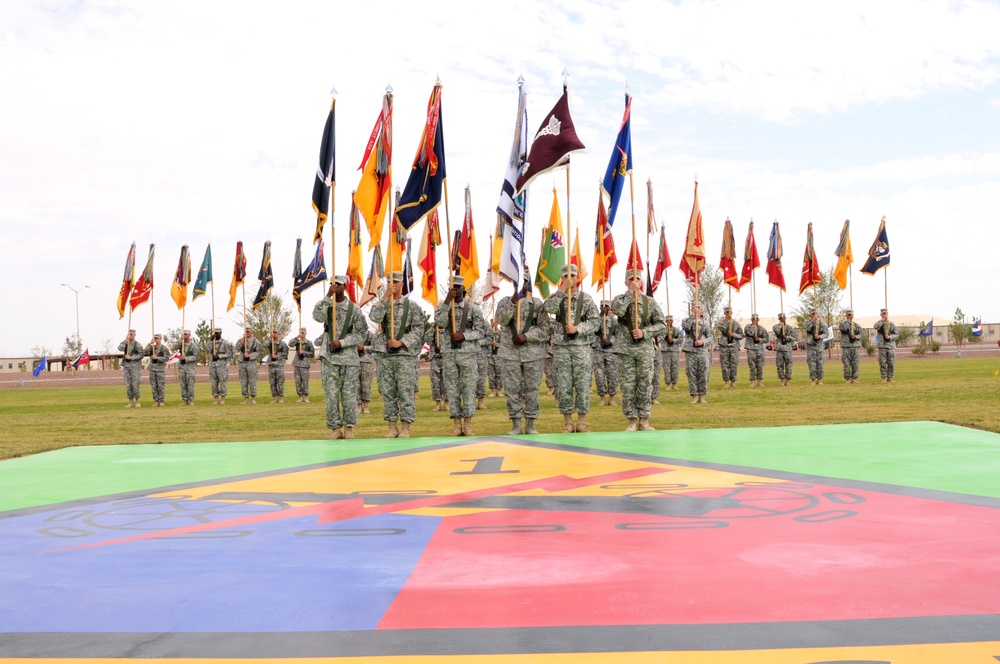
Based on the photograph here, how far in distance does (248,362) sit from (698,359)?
43.5ft

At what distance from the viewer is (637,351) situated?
1159 centimetres

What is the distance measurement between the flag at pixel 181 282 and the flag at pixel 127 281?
1.19 metres

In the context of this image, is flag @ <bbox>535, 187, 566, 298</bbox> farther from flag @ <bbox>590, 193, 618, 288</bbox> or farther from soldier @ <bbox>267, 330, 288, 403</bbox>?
soldier @ <bbox>267, 330, 288, 403</bbox>

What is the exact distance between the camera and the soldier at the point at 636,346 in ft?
37.9

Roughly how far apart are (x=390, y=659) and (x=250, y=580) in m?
1.36

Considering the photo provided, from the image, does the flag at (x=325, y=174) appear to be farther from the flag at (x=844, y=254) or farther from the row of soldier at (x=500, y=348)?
the flag at (x=844, y=254)

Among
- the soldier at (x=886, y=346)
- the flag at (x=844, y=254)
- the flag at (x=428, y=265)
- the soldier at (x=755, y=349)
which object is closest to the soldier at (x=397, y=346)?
the flag at (x=428, y=265)

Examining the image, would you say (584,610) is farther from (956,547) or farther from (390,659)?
(956,547)

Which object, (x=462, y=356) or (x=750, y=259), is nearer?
(x=462, y=356)

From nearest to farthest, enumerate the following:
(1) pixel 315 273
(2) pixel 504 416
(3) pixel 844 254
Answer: (2) pixel 504 416
(1) pixel 315 273
(3) pixel 844 254

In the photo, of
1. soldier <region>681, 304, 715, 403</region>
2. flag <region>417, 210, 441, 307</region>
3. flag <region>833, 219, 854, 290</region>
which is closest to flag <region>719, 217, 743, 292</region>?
flag <region>833, 219, 854, 290</region>

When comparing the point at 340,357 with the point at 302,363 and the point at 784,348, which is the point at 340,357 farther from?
the point at 784,348

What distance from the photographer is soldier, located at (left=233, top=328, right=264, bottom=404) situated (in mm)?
25078

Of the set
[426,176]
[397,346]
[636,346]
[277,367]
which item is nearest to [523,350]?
[636,346]
